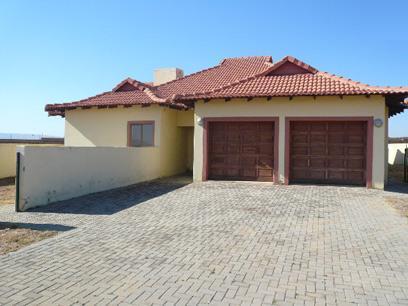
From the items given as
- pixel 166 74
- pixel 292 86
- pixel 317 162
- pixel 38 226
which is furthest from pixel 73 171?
pixel 166 74

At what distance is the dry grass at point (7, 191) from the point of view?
11.6 m

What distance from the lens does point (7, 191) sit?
13.7 m

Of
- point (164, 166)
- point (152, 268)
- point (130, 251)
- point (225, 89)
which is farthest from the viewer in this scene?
point (164, 166)

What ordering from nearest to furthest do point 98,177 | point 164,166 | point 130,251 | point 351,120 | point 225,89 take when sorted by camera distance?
point 130,251, point 98,177, point 351,120, point 225,89, point 164,166

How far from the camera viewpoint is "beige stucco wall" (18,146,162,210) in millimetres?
9617

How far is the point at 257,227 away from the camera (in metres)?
7.74

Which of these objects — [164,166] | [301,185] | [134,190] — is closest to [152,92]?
[164,166]

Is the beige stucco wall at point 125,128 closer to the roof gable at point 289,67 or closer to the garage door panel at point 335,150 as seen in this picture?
the roof gable at point 289,67

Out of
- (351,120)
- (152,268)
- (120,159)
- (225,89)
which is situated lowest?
(152,268)

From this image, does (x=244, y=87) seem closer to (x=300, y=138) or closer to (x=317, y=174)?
(x=300, y=138)

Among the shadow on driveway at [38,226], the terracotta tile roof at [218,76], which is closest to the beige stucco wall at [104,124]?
the terracotta tile roof at [218,76]

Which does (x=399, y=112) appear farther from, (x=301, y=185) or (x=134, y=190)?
(x=134, y=190)

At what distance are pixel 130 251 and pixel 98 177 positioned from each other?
6.87 m

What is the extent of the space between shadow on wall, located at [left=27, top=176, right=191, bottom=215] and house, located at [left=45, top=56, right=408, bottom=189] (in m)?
2.24
